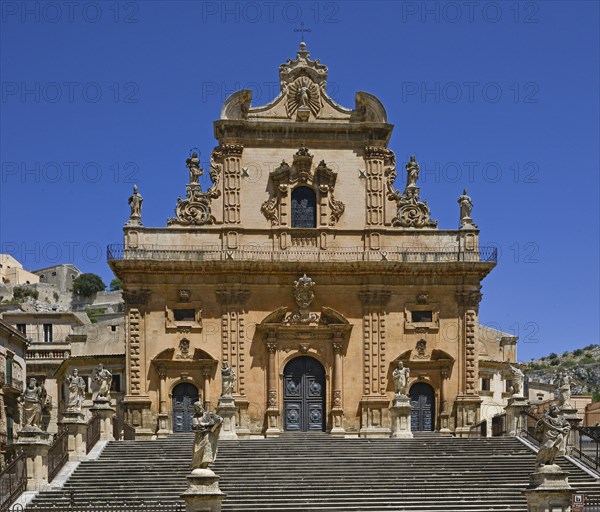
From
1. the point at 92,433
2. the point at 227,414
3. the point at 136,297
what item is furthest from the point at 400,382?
the point at 136,297

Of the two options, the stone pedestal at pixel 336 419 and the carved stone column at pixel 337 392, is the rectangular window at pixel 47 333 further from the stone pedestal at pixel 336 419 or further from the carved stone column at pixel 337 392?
the stone pedestal at pixel 336 419

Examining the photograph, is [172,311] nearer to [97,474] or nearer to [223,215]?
[223,215]

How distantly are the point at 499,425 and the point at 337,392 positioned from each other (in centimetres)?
659

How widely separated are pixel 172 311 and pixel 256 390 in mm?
4496

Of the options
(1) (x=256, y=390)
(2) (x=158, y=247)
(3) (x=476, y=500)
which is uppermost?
(2) (x=158, y=247)

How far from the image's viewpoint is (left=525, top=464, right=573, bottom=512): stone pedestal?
24.1m

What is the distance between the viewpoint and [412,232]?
137 feet

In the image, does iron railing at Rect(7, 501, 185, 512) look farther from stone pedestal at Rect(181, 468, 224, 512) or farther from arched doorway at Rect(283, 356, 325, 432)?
arched doorway at Rect(283, 356, 325, 432)

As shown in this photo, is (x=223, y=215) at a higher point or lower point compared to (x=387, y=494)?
higher

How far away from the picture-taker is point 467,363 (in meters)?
40.8


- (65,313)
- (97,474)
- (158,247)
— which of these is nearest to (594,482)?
(97,474)

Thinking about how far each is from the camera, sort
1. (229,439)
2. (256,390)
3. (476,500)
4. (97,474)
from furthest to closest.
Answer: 1. (256,390)
2. (229,439)
3. (97,474)
4. (476,500)

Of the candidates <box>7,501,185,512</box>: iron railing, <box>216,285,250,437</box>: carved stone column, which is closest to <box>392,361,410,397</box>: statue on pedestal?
<box>216,285,250,437</box>: carved stone column

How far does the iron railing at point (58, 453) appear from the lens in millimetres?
29312
